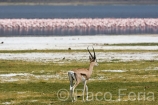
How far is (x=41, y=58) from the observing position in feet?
142

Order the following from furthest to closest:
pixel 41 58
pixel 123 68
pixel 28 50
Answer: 1. pixel 28 50
2. pixel 41 58
3. pixel 123 68

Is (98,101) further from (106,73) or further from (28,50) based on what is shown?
(28,50)

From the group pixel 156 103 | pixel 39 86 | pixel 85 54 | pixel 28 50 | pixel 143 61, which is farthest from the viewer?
pixel 28 50

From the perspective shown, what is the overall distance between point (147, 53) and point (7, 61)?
10.8 meters

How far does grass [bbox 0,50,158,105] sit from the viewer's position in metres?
25.3

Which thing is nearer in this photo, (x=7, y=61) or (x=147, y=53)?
(x=7, y=61)

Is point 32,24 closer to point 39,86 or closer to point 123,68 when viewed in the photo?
point 123,68

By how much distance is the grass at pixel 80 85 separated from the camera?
25.3 m

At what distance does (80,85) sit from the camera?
29953mm

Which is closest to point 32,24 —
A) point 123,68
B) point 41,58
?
point 41,58

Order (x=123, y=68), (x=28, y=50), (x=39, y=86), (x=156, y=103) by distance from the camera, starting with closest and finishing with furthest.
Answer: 1. (x=156, y=103)
2. (x=39, y=86)
3. (x=123, y=68)
4. (x=28, y=50)

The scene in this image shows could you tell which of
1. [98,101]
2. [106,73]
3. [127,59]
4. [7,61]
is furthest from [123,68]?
[98,101]

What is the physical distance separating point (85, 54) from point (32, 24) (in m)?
54.1

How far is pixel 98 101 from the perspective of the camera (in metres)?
24.7
